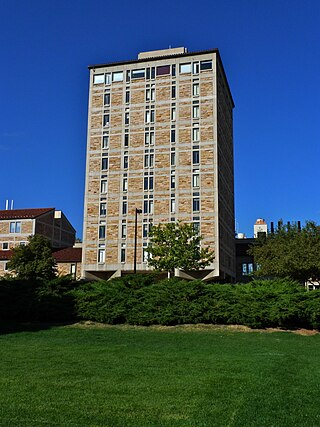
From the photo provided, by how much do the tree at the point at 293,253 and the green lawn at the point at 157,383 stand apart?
30.9 meters

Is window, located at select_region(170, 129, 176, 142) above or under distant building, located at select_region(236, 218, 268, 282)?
above

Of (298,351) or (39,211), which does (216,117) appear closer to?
(39,211)

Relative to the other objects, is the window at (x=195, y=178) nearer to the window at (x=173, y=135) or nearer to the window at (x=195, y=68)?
the window at (x=173, y=135)

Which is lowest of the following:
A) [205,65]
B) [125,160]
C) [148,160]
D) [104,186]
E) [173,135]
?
[104,186]

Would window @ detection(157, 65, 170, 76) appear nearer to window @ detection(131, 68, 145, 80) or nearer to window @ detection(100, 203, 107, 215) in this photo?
window @ detection(131, 68, 145, 80)

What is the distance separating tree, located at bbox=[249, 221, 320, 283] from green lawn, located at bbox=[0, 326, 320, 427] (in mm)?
30912

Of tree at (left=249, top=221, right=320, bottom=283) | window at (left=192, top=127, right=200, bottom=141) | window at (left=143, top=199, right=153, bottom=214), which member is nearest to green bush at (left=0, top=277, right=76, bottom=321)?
tree at (left=249, top=221, right=320, bottom=283)

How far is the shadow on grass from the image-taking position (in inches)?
770

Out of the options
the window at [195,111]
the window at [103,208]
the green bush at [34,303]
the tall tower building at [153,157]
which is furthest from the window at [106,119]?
the green bush at [34,303]

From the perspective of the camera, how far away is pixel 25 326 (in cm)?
2073

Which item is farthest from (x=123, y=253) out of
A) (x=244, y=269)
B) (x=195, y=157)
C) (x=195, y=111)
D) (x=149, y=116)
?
(x=244, y=269)

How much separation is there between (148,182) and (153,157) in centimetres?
336

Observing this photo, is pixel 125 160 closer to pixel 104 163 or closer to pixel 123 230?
pixel 104 163

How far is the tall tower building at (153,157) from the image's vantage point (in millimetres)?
59438
